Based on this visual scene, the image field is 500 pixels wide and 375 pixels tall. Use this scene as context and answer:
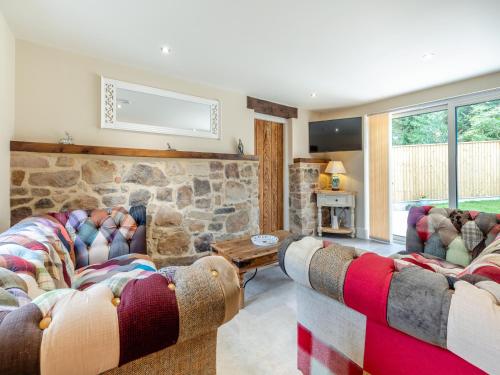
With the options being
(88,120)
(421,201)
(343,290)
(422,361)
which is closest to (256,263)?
(343,290)

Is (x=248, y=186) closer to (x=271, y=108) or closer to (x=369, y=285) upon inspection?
(x=271, y=108)

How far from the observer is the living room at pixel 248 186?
1.90 feet

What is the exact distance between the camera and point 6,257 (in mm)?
864

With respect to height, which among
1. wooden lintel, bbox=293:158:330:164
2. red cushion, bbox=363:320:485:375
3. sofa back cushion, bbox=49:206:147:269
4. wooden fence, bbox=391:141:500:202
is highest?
wooden lintel, bbox=293:158:330:164

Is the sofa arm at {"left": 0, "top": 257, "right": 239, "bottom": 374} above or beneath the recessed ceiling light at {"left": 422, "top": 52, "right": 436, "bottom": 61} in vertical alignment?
beneath

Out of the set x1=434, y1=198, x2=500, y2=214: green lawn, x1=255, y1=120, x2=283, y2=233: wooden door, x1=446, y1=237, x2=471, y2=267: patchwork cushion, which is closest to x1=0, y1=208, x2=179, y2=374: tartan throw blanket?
x1=446, y1=237, x2=471, y2=267: patchwork cushion

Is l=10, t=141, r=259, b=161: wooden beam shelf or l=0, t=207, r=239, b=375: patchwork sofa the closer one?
l=0, t=207, r=239, b=375: patchwork sofa

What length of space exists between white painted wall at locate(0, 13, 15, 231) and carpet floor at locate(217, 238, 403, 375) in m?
1.95

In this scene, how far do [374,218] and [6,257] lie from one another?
4372 millimetres

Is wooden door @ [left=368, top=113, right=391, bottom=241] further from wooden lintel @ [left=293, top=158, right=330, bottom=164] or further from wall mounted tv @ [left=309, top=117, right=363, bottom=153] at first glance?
wooden lintel @ [left=293, top=158, right=330, bottom=164]

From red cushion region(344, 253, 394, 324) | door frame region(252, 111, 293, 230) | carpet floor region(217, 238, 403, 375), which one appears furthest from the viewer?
door frame region(252, 111, 293, 230)

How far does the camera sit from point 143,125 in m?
2.76

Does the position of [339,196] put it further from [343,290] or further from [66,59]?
[66,59]

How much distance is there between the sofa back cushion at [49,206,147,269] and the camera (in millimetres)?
1845
